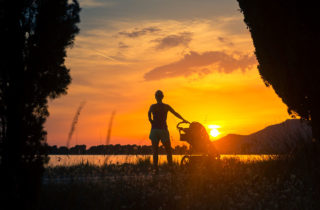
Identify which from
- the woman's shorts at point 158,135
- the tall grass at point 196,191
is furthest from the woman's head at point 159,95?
the tall grass at point 196,191

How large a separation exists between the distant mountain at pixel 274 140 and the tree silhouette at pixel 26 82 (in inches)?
271

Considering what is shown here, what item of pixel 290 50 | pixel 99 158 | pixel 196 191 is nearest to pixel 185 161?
pixel 99 158

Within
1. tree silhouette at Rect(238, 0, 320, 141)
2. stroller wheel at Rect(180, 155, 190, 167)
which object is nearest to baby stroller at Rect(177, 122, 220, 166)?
stroller wheel at Rect(180, 155, 190, 167)

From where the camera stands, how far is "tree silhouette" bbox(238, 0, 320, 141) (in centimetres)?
1282

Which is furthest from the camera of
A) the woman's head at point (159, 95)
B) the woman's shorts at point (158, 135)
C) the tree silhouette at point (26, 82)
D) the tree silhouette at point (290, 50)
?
the tree silhouette at point (290, 50)

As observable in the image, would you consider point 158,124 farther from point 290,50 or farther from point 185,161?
point 290,50

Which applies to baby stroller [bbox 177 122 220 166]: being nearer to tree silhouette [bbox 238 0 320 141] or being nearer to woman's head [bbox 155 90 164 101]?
woman's head [bbox 155 90 164 101]

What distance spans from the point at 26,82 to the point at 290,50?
9.33 metres

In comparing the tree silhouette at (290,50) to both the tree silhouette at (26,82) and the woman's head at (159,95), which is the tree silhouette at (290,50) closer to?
the woman's head at (159,95)

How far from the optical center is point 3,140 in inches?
245

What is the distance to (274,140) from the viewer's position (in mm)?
13422

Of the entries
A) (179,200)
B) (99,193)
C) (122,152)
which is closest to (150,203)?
(179,200)

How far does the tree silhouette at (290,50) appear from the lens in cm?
1282

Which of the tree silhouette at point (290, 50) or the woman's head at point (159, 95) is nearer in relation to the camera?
the woman's head at point (159, 95)
